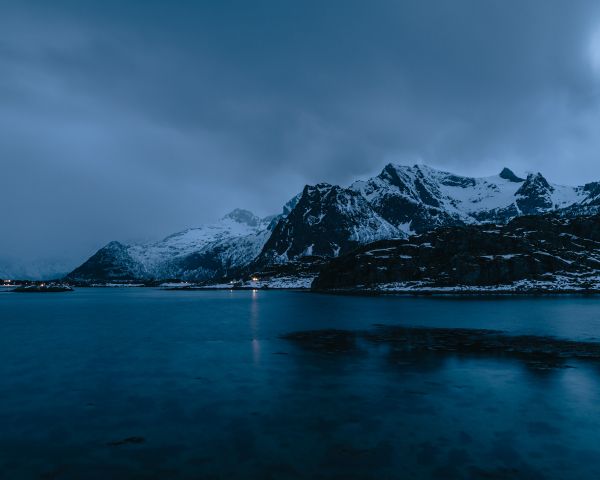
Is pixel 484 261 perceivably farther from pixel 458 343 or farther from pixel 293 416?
pixel 293 416

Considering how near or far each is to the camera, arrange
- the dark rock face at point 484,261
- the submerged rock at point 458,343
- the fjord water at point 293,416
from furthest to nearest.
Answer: the dark rock face at point 484,261, the submerged rock at point 458,343, the fjord water at point 293,416

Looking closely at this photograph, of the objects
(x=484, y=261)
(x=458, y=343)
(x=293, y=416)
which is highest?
(x=484, y=261)

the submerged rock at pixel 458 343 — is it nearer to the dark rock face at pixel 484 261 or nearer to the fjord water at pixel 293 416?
the fjord water at pixel 293 416

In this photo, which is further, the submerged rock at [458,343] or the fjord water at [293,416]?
the submerged rock at [458,343]

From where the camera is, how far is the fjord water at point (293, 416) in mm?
15016

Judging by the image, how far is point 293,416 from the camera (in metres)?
20.8

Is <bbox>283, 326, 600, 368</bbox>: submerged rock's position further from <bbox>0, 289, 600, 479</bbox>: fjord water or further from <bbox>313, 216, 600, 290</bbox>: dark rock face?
<bbox>313, 216, 600, 290</bbox>: dark rock face

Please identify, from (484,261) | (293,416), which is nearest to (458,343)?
(293,416)

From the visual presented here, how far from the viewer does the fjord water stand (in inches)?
591

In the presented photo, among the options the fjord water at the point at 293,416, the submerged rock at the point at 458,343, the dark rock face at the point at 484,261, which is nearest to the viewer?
the fjord water at the point at 293,416

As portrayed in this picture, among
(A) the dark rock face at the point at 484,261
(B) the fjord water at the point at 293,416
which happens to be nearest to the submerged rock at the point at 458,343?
(B) the fjord water at the point at 293,416

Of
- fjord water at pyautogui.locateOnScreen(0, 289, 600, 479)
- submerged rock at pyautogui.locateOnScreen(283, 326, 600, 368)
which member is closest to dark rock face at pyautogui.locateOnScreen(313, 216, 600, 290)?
submerged rock at pyautogui.locateOnScreen(283, 326, 600, 368)

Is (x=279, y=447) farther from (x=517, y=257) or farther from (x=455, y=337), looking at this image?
(x=517, y=257)

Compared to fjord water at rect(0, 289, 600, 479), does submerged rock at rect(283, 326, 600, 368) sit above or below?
below
